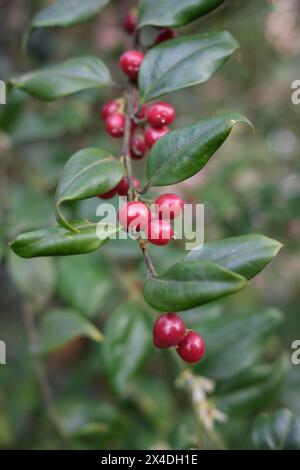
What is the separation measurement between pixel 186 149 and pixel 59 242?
178 millimetres

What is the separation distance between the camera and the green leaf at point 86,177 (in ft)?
1.84

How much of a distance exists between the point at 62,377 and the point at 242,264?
1335mm

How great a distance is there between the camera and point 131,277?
1.15 meters

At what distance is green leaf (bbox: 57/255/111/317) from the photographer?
1.05 meters

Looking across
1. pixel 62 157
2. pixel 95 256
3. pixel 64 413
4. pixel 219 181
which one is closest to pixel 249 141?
pixel 219 181

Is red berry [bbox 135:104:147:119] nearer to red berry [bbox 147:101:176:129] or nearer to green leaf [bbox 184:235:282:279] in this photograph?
red berry [bbox 147:101:176:129]

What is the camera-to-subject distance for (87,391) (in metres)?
1.58

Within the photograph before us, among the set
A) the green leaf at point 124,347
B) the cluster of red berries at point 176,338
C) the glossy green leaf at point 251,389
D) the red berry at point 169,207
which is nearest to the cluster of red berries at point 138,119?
the red berry at point 169,207

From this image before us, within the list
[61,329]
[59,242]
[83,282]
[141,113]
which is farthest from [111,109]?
[61,329]

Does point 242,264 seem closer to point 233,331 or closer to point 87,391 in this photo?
point 233,331

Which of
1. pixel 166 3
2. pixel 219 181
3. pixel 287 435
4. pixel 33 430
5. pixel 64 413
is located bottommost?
pixel 33 430

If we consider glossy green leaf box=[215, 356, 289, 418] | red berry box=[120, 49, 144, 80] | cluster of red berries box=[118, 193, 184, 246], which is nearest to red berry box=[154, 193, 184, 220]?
cluster of red berries box=[118, 193, 184, 246]

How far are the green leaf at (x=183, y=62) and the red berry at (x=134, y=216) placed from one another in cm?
19

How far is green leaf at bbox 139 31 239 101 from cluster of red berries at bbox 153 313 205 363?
0.99 feet
